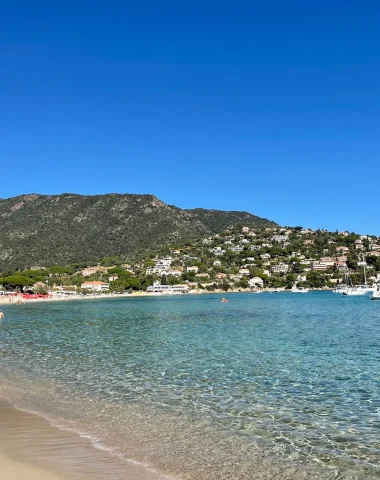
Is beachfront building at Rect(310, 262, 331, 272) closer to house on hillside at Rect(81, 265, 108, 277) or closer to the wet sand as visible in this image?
house on hillside at Rect(81, 265, 108, 277)

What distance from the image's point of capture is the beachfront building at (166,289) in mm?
150375

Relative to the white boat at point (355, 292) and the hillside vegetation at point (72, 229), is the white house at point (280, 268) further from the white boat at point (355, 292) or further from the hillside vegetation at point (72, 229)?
the white boat at point (355, 292)

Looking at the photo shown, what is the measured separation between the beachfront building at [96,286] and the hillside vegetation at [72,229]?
25.3 meters

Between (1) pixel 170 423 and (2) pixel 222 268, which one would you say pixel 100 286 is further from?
(1) pixel 170 423

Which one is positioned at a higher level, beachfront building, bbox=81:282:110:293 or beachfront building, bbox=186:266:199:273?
beachfront building, bbox=186:266:199:273

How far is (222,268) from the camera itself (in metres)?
180

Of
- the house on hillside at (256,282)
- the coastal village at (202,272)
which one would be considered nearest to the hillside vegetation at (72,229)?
the coastal village at (202,272)

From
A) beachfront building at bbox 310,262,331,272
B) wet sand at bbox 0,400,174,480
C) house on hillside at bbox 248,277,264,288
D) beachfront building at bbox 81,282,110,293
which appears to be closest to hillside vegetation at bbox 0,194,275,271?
beachfront building at bbox 81,282,110,293

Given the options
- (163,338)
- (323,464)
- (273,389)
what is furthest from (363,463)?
(163,338)

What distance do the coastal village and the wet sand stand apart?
120 m

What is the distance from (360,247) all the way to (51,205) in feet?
420

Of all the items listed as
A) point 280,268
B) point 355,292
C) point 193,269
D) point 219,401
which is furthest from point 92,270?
point 219,401

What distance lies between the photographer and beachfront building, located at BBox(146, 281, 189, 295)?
5920 inches

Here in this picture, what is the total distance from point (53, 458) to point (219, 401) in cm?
516
